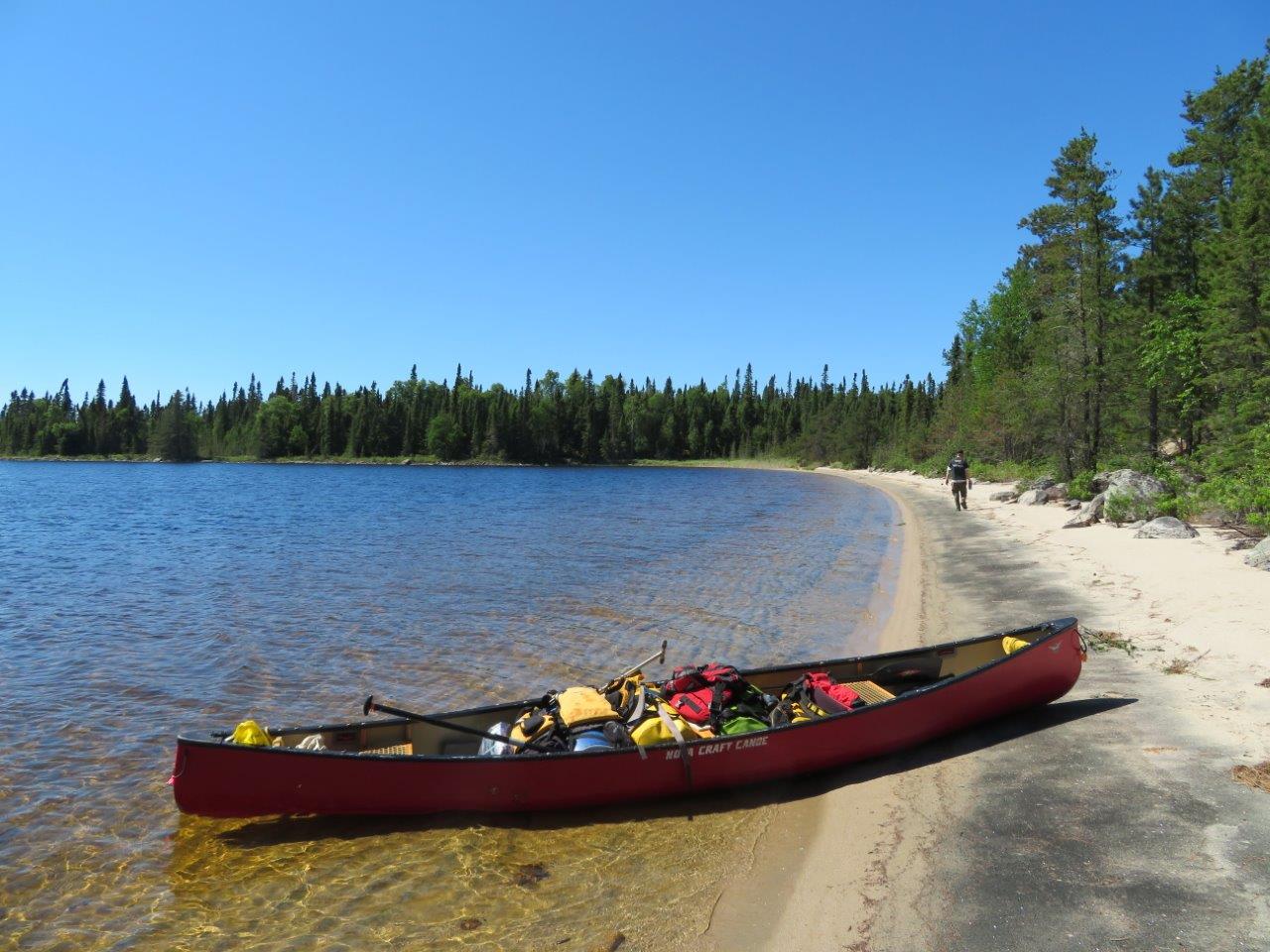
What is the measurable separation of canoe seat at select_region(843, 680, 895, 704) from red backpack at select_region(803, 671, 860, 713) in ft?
0.77

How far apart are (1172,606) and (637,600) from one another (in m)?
10.5

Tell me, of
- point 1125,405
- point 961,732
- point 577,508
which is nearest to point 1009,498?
point 1125,405

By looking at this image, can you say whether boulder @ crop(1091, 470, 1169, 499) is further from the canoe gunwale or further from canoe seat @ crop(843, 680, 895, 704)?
canoe seat @ crop(843, 680, 895, 704)

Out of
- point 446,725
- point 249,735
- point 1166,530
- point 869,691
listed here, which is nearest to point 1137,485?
point 1166,530

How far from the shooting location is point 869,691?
30.4 ft

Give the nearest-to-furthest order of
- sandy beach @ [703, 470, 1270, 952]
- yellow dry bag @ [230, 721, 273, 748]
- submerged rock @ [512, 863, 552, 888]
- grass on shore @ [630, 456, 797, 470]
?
sandy beach @ [703, 470, 1270, 952] < submerged rock @ [512, 863, 552, 888] < yellow dry bag @ [230, 721, 273, 748] < grass on shore @ [630, 456, 797, 470]

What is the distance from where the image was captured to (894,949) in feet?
16.3

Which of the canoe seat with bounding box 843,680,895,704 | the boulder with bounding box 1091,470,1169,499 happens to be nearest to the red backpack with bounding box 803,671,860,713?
the canoe seat with bounding box 843,680,895,704

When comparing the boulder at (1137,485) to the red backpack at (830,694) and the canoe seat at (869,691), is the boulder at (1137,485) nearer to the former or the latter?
the canoe seat at (869,691)

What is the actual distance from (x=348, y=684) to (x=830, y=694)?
737cm

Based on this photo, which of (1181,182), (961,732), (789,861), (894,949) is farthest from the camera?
(1181,182)

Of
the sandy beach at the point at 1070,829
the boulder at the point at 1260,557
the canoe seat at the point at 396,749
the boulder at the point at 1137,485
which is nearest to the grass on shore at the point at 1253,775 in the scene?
the sandy beach at the point at 1070,829

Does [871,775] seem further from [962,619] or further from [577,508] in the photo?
[577,508]

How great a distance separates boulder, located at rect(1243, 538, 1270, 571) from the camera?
13953 millimetres
